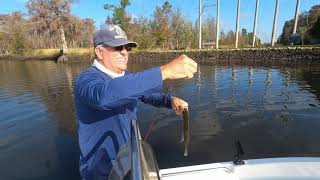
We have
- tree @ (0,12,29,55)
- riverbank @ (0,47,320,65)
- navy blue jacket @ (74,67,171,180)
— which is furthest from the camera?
tree @ (0,12,29,55)

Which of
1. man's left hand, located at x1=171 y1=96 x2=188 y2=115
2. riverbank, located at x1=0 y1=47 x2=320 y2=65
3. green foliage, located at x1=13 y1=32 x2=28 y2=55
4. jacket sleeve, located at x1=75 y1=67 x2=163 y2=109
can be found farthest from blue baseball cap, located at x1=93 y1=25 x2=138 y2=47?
green foliage, located at x1=13 y1=32 x2=28 y2=55

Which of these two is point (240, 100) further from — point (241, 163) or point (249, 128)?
point (241, 163)

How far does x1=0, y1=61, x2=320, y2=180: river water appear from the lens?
27.0 feet

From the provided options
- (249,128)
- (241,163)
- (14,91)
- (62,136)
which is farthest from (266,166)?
(14,91)

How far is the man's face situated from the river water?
5.93 ft

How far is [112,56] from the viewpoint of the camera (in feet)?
8.59

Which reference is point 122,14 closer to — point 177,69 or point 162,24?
point 162,24

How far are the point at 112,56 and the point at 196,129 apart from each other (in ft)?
27.1

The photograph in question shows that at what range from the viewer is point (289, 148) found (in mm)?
8594

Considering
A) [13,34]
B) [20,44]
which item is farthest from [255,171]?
[13,34]

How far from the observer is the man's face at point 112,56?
2.61 meters

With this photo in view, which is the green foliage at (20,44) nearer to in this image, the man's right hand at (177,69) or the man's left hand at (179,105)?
the man's left hand at (179,105)

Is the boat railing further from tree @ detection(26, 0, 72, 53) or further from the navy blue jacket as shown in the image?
tree @ detection(26, 0, 72, 53)

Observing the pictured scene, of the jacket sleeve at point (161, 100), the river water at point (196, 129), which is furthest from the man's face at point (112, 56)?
the river water at point (196, 129)
